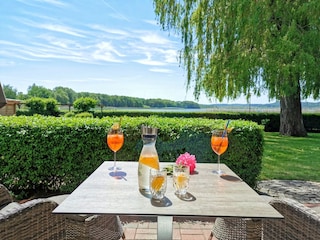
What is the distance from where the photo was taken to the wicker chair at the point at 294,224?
1.34m

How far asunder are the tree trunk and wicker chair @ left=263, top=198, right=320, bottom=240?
10360mm

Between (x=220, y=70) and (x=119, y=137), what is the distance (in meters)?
7.24

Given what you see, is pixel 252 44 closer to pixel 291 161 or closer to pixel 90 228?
pixel 291 161

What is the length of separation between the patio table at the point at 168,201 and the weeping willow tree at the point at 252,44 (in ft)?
23.6

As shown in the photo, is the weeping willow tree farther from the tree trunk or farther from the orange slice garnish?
the orange slice garnish

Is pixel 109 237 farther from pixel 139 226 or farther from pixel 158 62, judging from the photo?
pixel 158 62

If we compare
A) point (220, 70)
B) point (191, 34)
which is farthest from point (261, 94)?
point (191, 34)

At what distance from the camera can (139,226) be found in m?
2.91

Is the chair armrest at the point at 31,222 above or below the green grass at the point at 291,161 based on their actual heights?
above

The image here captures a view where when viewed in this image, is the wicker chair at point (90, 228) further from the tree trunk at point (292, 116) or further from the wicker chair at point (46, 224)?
the tree trunk at point (292, 116)

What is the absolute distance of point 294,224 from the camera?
4.90 feet

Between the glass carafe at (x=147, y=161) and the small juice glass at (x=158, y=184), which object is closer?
the small juice glass at (x=158, y=184)

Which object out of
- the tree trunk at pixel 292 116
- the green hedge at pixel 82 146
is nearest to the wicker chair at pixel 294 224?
the green hedge at pixel 82 146

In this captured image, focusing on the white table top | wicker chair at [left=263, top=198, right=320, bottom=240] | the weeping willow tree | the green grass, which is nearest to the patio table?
the white table top
